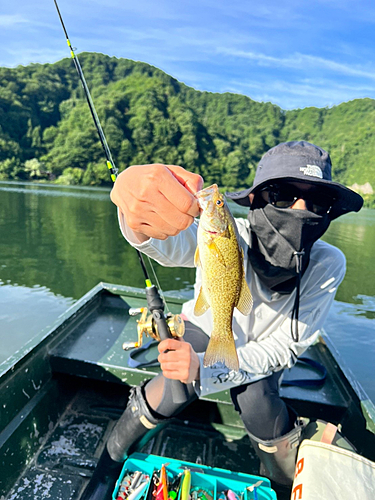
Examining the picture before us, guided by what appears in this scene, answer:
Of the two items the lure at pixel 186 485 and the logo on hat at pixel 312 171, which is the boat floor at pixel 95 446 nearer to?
the lure at pixel 186 485

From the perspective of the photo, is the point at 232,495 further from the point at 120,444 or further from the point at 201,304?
the point at 201,304

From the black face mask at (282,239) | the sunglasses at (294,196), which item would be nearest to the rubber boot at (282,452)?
the black face mask at (282,239)

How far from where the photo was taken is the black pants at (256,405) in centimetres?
218

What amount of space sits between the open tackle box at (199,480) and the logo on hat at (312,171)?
194cm

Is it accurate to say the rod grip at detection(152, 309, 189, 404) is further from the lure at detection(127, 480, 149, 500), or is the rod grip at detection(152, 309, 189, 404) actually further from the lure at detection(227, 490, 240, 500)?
the lure at detection(227, 490, 240, 500)

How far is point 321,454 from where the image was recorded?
1935mm

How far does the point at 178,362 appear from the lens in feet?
6.86

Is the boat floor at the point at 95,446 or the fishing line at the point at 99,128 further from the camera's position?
the fishing line at the point at 99,128

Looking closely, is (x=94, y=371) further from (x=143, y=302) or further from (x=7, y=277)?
(x=7, y=277)

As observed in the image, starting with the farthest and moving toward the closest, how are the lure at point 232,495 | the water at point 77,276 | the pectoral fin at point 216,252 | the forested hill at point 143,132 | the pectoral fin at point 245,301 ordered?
the forested hill at point 143,132 < the water at point 77,276 < the lure at point 232,495 < the pectoral fin at point 245,301 < the pectoral fin at point 216,252

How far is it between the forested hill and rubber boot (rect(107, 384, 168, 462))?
55525 mm

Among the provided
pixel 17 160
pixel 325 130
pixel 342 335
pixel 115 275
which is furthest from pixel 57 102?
pixel 342 335

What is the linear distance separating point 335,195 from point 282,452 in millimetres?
1647

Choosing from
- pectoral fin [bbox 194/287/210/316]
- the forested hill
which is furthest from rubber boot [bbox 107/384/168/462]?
the forested hill
